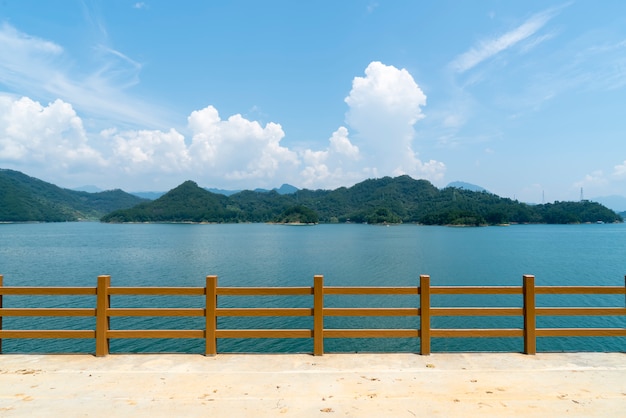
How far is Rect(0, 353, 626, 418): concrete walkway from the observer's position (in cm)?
499

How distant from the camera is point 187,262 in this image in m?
53.9

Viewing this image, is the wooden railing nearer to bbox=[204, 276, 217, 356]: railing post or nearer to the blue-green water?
bbox=[204, 276, 217, 356]: railing post

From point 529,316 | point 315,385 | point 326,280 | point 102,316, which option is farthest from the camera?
point 326,280

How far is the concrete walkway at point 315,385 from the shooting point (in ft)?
16.4

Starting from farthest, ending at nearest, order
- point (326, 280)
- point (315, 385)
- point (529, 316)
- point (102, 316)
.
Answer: point (326, 280) → point (529, 316) → point (102, 316) → point (315, 385)

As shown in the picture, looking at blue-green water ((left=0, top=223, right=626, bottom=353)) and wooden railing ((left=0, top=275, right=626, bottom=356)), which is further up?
wooden railing ((left=0, top=275, right=626, bottom=356))

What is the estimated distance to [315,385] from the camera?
5.74 m

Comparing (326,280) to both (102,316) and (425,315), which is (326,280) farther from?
(102,316)

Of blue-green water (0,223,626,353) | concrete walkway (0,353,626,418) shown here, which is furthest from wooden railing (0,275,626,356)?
blue-green water (0,223,626,353)

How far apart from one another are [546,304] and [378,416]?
92.8ft

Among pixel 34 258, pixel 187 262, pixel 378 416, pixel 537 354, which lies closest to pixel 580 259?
pixel 187 262

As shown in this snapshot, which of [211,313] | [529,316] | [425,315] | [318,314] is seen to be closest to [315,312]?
[318,314]

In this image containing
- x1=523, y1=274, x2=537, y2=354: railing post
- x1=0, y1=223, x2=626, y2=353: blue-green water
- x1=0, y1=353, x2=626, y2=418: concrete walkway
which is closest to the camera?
x1=0, y1=353, x2=626, y2=418: concrete walkway

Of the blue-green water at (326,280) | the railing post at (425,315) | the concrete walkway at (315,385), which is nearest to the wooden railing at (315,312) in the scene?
the railing post at (425,315)
